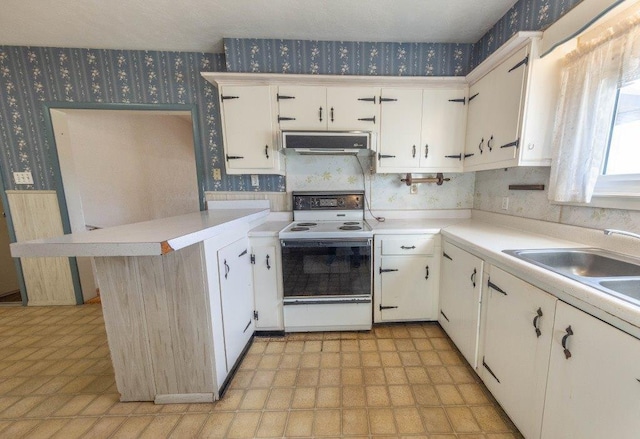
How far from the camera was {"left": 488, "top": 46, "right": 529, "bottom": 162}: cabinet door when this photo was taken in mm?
1532

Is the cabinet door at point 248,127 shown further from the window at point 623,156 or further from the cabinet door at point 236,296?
the window at point 623,156

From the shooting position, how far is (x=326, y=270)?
1966mm

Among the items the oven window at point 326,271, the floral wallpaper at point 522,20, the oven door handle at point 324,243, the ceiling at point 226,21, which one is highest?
the ceiling at point 226,21

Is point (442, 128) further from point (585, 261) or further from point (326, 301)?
point (326, 301)

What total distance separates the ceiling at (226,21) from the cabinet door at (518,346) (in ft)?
6.41

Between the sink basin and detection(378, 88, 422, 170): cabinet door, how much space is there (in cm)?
118

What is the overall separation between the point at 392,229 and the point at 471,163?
91 centimetres

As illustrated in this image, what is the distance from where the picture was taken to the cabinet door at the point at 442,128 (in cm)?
214

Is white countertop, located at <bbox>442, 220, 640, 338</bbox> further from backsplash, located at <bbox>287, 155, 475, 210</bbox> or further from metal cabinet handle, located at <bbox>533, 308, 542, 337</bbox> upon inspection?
backsplash, located at <bbox>287, 155, 475, 210</bbox>

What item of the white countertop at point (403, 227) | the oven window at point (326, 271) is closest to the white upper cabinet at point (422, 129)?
the white countertop at point (403, 227)

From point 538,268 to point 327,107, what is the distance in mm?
1801

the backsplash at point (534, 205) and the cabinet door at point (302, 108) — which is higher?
the cabinet door at point (302, 108)

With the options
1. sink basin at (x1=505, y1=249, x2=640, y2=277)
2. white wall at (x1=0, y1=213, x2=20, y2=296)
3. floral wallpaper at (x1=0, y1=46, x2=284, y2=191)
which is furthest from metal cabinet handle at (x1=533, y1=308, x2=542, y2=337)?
white wall at (x1=0, y1=213, x2=20, y2=296)

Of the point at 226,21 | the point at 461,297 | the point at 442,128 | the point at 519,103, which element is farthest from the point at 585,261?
the point at 226,21
